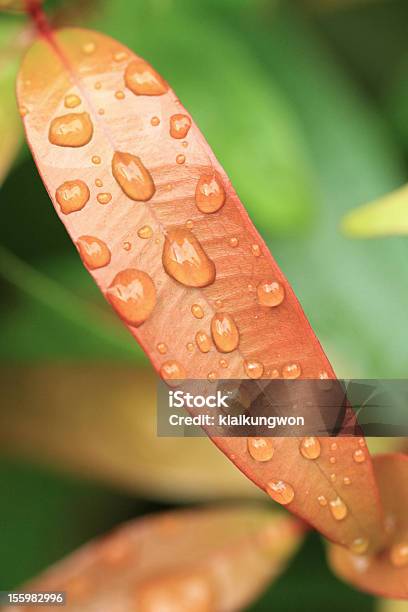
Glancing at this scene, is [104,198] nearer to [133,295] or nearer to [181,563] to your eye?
[133,295]

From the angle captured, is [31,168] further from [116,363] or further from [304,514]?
[304,514]

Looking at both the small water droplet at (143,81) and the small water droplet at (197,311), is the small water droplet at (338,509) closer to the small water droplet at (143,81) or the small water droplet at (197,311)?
the small water droplet at (197,311)

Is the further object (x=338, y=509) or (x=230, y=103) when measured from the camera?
(x=230, y=103)

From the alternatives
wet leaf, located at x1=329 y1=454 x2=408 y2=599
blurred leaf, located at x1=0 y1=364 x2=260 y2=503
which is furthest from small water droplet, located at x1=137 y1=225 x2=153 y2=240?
blurred leaf, located at x1=0 y1=364 x2=260 y2=503

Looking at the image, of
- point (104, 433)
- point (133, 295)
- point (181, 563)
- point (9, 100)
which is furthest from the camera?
point (104, 433)

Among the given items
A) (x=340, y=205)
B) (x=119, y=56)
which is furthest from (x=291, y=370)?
(x=340, y=205)

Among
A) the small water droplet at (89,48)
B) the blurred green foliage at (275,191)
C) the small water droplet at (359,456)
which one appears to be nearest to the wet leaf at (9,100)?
the small water droplet at (89,48)

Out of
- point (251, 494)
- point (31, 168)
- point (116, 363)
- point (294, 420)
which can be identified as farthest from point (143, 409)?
point (294, 420)
